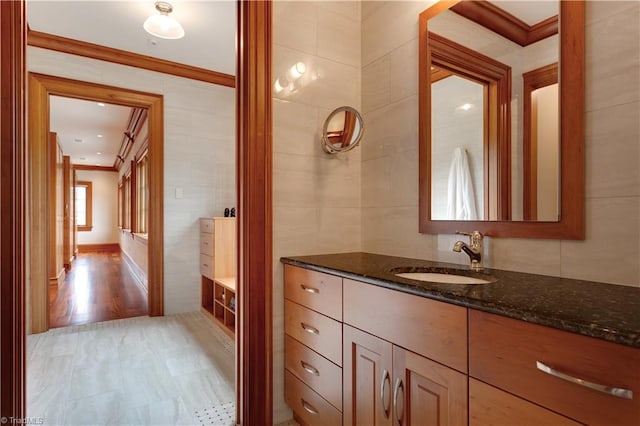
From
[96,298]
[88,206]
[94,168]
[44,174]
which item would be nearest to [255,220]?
[44,174]

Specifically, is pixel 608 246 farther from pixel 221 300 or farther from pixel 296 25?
pixel 221 300

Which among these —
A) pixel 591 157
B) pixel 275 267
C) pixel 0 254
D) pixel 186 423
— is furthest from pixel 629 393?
pixel 0 254

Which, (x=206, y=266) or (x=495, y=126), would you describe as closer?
(x=495, y=126)

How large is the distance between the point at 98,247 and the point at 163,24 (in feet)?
33.3

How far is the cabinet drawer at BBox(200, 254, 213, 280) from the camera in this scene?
10.9 ft

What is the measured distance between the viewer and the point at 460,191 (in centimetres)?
152

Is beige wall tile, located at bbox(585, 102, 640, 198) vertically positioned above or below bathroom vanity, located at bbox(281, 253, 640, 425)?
above

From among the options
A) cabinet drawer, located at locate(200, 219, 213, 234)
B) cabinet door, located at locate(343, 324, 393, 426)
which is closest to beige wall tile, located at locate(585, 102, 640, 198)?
cabinet door, located at locate(343, 324, 393, 426)

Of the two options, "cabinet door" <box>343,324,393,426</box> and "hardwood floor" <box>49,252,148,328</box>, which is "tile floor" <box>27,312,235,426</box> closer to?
"hardwood floor" <box>49,252,148,328</box>

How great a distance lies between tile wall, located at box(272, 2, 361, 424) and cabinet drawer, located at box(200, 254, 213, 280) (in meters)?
1.86

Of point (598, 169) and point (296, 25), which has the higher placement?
point (296, 25)

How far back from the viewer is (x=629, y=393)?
1.98ft

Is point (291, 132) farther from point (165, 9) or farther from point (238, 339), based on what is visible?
point (165, 9)

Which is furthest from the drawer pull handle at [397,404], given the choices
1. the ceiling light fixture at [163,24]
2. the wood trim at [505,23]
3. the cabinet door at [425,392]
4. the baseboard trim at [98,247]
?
the baseboard trim at [98,247]
